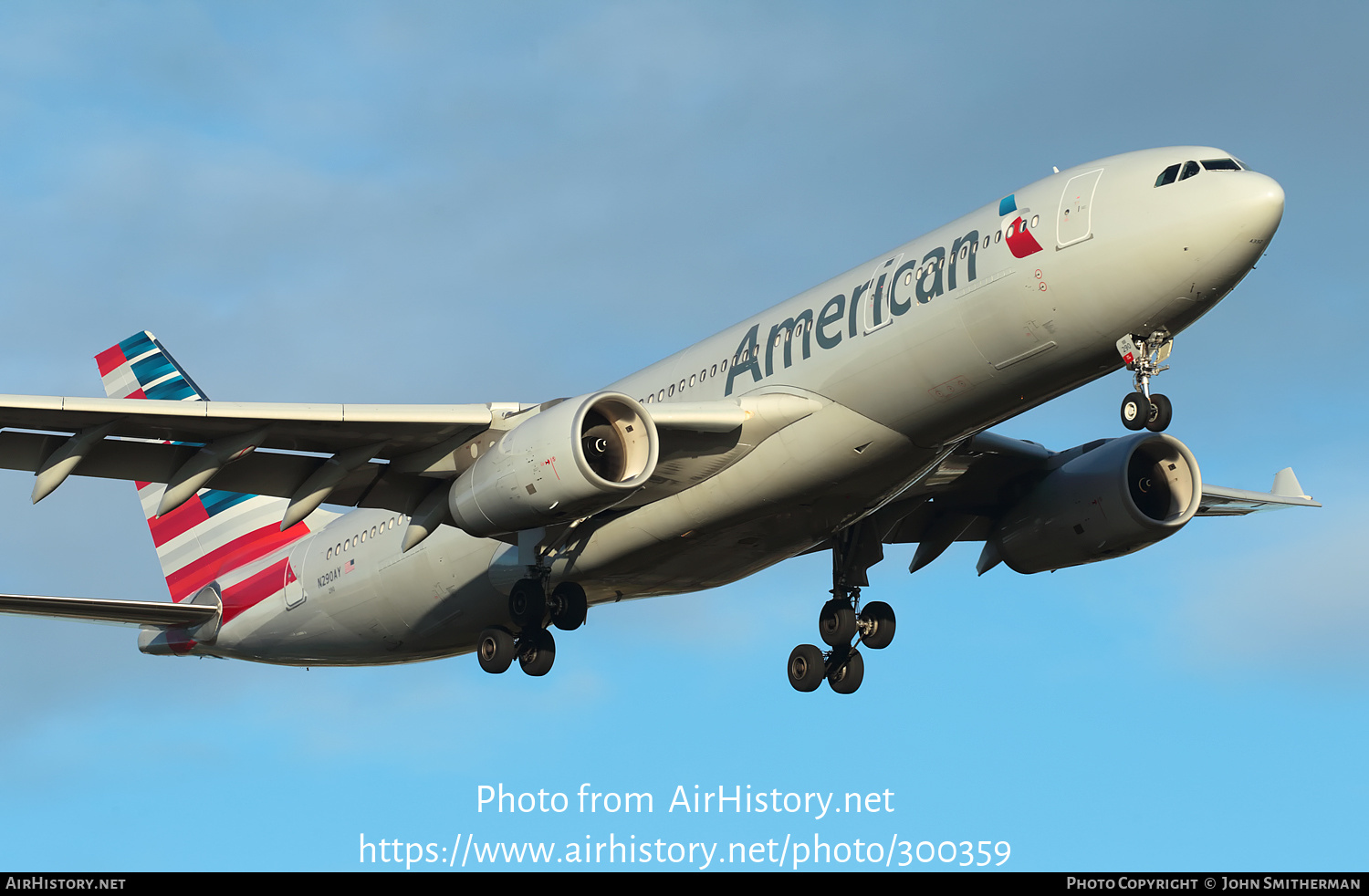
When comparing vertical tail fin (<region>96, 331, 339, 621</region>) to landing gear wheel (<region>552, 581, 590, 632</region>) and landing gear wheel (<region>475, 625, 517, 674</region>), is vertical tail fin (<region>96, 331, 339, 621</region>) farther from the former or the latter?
landing gear wheel (<region>552, 581, 590, 632</region>)

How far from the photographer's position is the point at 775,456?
23.4 meters

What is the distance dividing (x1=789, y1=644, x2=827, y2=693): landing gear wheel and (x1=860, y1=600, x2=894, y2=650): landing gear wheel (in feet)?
2.92

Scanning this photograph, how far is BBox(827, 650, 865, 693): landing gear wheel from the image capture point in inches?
1139

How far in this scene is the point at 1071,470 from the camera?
94.3 ft

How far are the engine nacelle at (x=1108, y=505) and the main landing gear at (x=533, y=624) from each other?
8.42 metres

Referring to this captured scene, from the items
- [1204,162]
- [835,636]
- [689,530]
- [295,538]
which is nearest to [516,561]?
[689,530]

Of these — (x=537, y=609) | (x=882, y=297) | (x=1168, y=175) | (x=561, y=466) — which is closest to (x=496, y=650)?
(x=537, y=609)

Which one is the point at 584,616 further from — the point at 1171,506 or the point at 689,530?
the point at 1171,506

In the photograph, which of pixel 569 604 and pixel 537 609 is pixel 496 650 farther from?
pixel 569 604

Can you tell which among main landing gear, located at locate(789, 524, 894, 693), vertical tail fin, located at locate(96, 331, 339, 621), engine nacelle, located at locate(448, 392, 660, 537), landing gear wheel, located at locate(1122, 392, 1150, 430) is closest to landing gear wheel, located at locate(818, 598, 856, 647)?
main landing gear, located at locate(789, 524, 894, 693)

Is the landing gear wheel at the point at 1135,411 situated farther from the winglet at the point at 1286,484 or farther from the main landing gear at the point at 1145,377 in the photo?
the winglet at the point at 1286,484

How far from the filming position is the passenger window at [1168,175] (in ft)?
67.9

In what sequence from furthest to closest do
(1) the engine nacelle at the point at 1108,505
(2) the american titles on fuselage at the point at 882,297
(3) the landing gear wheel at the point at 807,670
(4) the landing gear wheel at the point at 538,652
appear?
(3) the landing gear wheel at the point at 807,670, (1) the engine nacelle at the point at 1108,505, (4) the landing gear wheel at the point at 538,652, (2) the american titles on fuselage at the point at 882,297

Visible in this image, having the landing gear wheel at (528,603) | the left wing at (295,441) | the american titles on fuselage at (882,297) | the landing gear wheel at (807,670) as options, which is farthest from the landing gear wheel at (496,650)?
the american titles on fuselage at (882,297)
